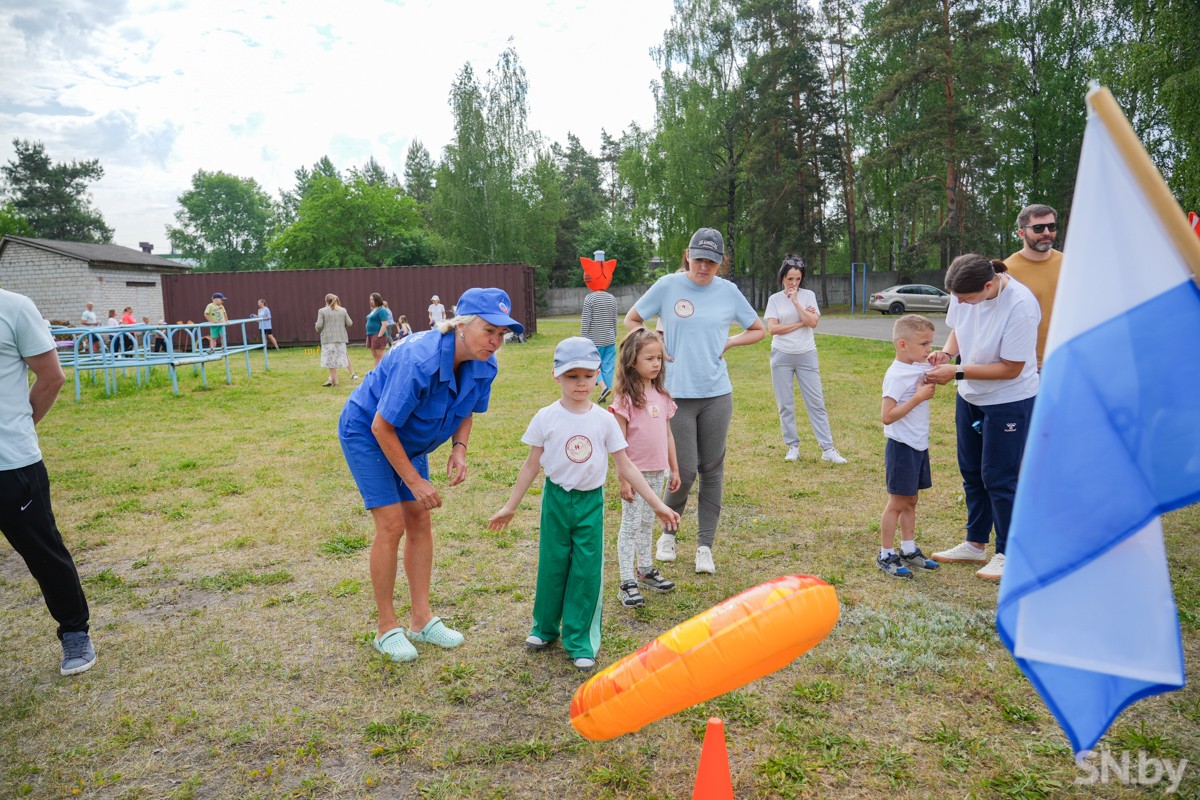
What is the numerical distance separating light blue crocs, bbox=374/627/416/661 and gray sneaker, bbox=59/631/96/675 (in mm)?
1466

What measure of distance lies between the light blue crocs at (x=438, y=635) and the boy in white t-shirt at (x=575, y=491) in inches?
24.5

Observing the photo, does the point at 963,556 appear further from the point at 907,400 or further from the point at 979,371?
the point at 979,371

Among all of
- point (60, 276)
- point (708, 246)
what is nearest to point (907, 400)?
point (708, 246)

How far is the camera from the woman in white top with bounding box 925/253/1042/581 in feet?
13.8

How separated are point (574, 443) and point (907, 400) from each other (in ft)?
7.35

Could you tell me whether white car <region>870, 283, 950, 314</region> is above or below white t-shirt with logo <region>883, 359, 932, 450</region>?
above

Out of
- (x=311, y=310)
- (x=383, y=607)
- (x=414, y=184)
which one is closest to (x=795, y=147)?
(x=311, y=310)

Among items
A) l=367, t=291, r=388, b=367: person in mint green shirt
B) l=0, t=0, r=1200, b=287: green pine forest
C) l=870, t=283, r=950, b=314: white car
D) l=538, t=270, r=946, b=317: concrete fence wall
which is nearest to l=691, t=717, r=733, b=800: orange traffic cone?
l=367, t=291, r=388, b=367: person in mint green shirt

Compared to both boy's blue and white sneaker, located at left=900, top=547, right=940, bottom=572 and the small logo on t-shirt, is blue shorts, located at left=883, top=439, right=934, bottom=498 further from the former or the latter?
the small logo on t-shirt

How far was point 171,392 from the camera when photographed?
572 inches

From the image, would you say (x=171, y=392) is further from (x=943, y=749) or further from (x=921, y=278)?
(x=921, y=278)

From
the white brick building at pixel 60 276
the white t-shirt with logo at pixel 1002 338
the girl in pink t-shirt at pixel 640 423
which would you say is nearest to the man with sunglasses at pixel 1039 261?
the white t-shirt with logo at pixel 1002 338

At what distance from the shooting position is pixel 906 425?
460 cm

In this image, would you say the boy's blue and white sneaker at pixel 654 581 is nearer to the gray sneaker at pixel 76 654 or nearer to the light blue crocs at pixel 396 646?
the light blue crocs at pixel 396 646
